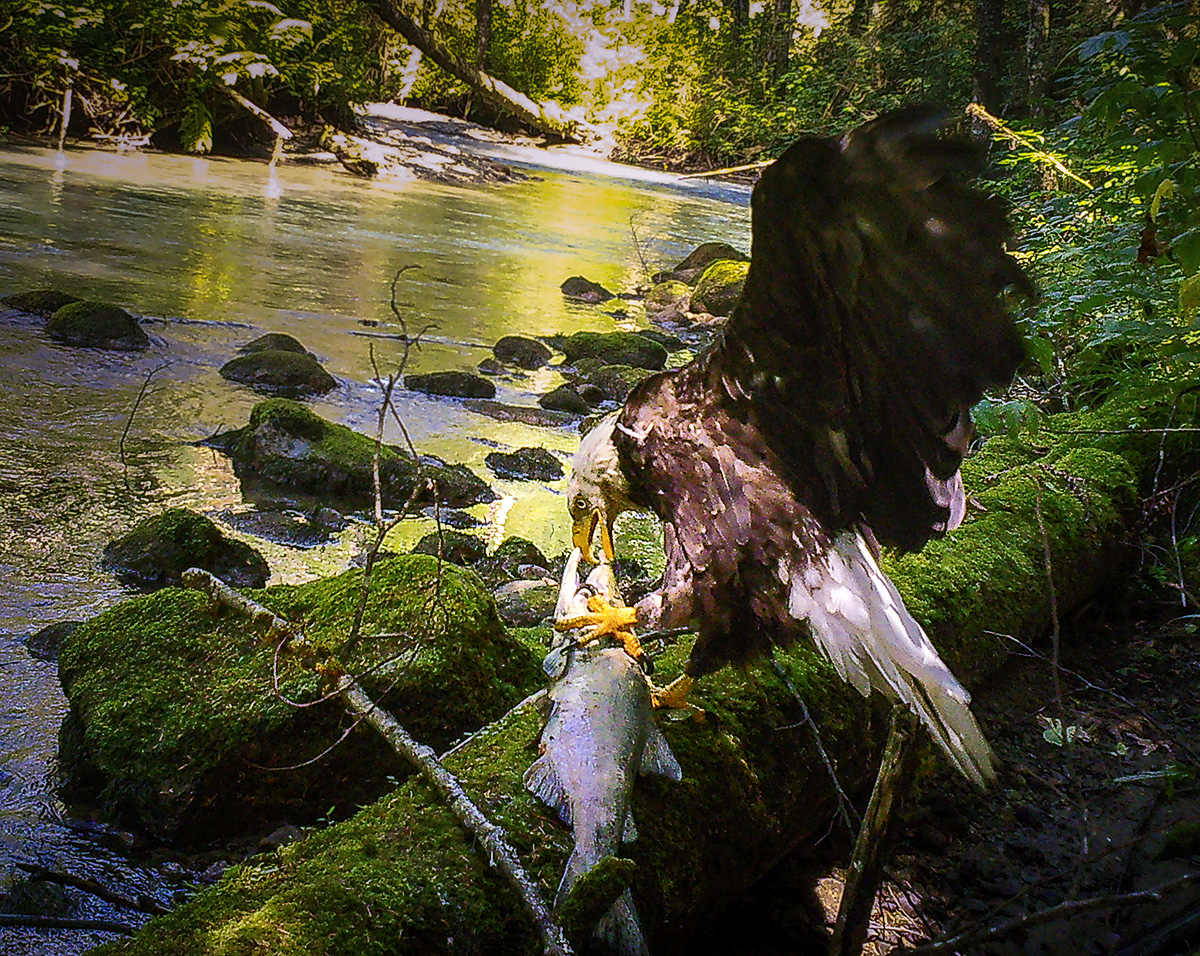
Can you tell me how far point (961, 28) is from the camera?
30.7ft

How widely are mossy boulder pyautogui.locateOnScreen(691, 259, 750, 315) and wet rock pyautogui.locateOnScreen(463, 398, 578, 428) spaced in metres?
4.89

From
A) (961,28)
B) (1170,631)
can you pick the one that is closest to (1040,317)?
(1170,631)

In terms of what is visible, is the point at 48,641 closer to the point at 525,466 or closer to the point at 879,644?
the point at 879,644

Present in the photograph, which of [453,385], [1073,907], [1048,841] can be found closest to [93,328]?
[453,385]

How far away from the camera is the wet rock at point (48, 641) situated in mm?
3100

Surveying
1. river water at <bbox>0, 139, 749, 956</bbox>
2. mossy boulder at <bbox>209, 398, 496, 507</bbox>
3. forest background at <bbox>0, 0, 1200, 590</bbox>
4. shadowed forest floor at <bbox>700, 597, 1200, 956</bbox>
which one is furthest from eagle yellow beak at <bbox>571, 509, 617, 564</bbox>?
forest background at <bbox>0, 0, 1200, 590</bbox>

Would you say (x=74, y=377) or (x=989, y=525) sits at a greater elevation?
(x=989, y=525)

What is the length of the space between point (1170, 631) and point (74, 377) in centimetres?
735

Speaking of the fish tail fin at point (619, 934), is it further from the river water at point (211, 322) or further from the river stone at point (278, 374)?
the river stone at point (278, 374)

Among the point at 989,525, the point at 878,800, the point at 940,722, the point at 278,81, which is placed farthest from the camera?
the point at 278,81

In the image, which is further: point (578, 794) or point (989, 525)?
point (989, 525)

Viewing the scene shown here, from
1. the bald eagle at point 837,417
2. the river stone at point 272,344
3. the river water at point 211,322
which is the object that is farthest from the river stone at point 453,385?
the bald eagle at point 837,417

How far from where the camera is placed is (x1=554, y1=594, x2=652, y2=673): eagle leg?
6.76 feet

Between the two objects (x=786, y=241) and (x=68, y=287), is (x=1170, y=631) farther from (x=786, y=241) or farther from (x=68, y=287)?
(x=68, y=287)
